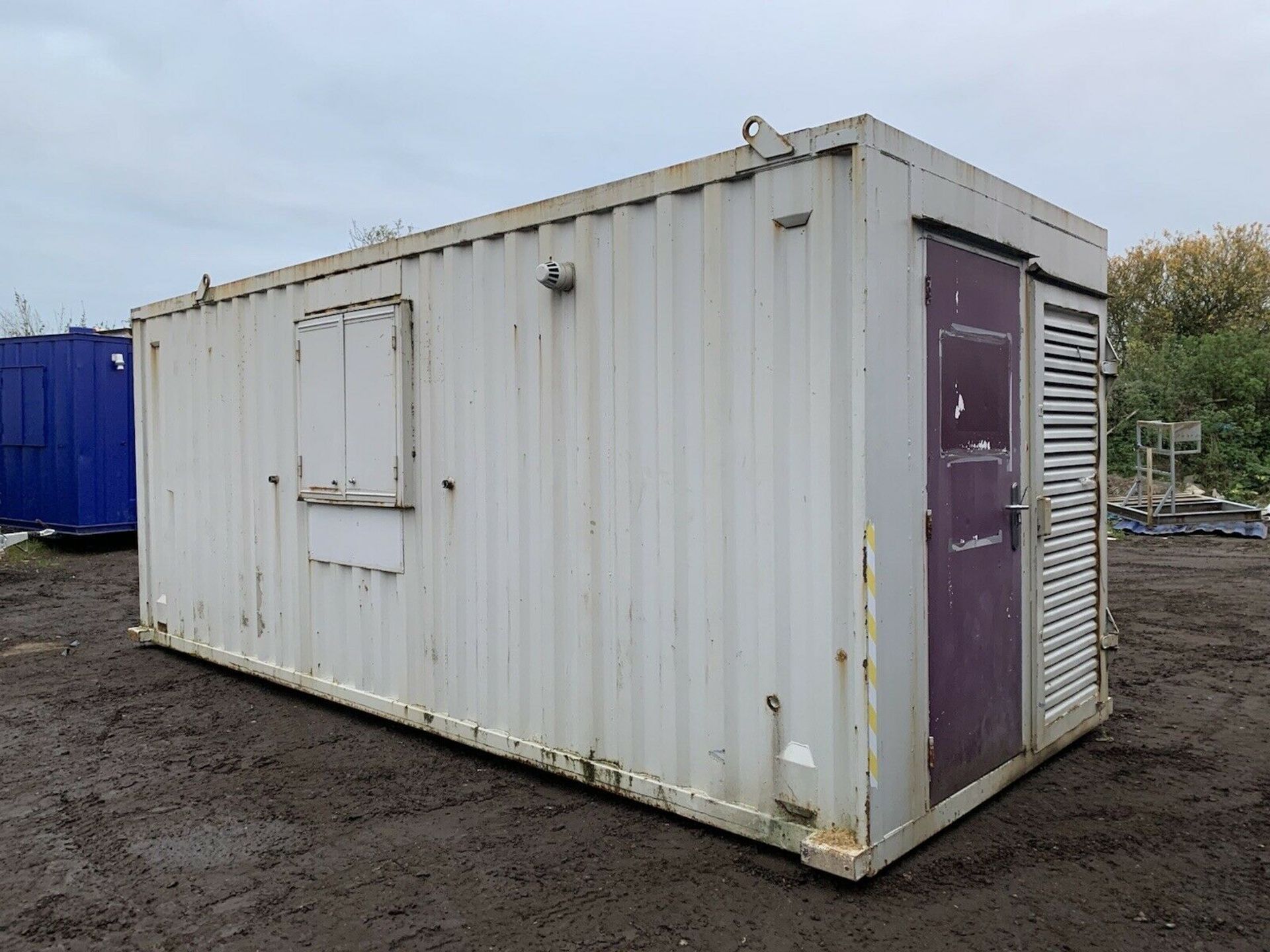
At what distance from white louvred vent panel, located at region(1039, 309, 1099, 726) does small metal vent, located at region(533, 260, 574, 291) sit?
2.20 metres

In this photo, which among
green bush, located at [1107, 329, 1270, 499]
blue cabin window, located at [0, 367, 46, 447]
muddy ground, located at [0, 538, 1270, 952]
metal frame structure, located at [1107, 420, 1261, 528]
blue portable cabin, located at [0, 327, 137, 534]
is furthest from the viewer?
green bush, located at [1107, 329, 1270, 499]

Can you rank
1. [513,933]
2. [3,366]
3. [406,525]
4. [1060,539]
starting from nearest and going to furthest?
[513,933]
[1060,539]
[406,525]
[3,366]

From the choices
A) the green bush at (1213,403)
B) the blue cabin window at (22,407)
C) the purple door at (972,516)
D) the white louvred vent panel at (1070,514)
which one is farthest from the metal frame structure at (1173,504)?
the blue cabin window at (22,407)

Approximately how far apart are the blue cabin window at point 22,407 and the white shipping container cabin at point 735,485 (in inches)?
360

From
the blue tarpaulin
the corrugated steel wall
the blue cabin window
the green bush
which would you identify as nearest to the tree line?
the green bush

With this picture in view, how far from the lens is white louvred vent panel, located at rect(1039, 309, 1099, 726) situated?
4418mm

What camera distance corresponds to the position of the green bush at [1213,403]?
705 inches

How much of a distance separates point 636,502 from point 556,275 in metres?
1.06

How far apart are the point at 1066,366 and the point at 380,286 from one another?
356cm

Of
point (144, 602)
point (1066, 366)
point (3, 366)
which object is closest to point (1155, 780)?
point (1066, 366)

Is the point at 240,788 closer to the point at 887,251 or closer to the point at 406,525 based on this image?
the point at 406,525

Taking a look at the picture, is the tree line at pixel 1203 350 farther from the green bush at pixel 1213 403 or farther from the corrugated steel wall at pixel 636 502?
the corrugated steel wall at pixel 636 502

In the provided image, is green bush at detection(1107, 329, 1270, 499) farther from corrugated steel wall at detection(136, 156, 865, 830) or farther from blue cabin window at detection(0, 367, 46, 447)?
blue cabin window at detection(0, 367, 46, 447)

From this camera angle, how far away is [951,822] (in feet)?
12.2
